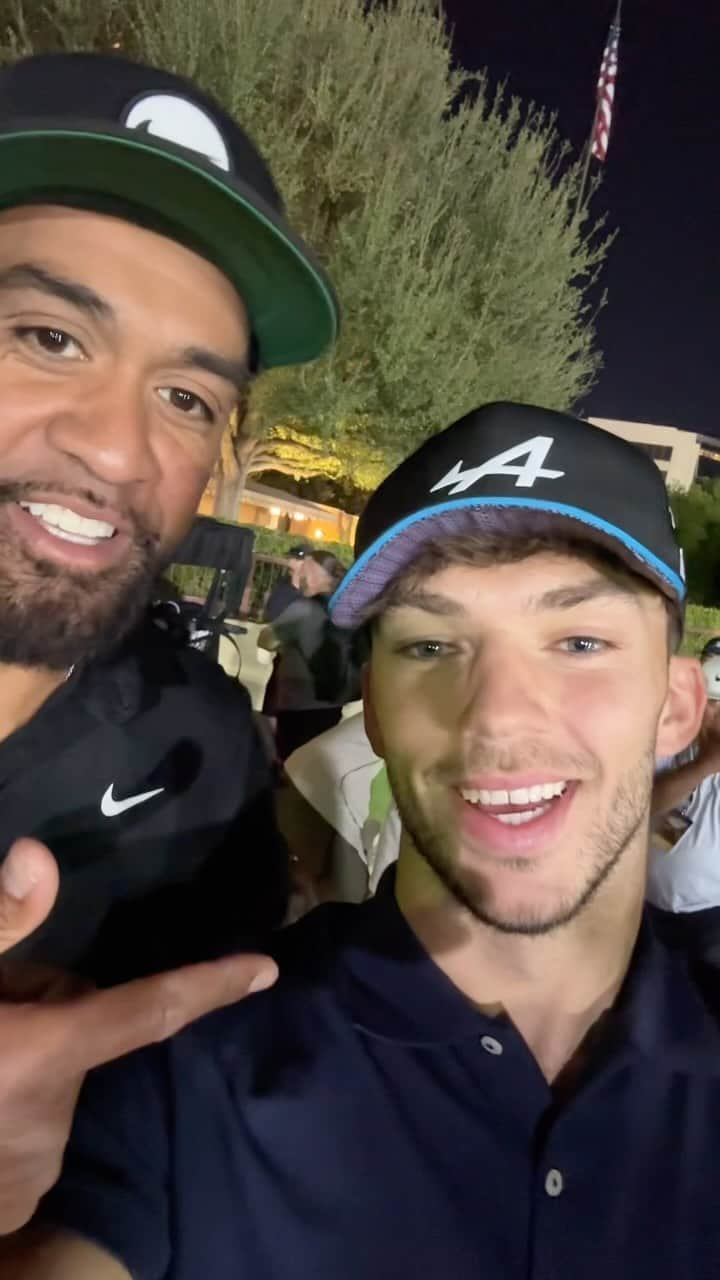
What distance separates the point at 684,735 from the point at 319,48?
1241 centimetres

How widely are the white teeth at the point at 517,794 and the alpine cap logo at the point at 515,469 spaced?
518 mm

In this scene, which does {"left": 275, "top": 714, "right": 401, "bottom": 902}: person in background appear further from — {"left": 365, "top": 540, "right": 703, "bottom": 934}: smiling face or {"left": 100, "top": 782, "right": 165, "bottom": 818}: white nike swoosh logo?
{"left": 365, "top": 540, "right": 703, "bottom": 934}: smiling face

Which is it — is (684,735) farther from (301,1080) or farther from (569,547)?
(301,1080)

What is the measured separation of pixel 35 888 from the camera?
0.89m

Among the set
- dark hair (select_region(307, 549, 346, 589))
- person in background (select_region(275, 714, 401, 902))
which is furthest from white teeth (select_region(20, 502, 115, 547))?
dark hair (select_region(307, 549, 346, 589))

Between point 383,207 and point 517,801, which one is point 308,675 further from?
point 383,207

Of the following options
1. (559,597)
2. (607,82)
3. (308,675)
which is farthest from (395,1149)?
(607,82)

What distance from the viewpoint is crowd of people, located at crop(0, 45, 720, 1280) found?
1.10m

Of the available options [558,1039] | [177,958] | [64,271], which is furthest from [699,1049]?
[64,271]

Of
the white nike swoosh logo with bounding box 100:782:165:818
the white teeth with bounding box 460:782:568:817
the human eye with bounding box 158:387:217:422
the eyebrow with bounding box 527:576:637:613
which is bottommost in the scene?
the white nike swoosh logo with bounding box 100:782:165:818

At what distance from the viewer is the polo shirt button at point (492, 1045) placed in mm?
1262

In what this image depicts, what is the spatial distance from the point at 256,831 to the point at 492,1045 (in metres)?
0.79

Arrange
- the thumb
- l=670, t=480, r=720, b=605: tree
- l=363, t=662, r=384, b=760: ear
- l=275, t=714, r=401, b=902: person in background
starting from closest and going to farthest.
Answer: the thumb → l=363, t=662, r=384, b=760: ear → l=275, t=714, r=401, b=902: person in background → l=670, t=480, r=720, b=605: tree

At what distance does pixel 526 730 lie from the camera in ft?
4.44
